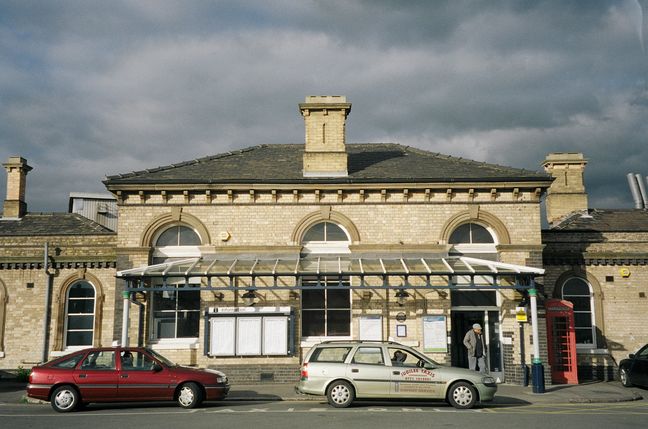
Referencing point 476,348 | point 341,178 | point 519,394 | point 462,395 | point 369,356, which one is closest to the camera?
point 462,395

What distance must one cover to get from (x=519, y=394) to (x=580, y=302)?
5.95 m

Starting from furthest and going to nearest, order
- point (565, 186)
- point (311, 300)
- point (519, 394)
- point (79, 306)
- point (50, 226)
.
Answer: point (565, 186) → point (50, 226) → point (79, 306) → point (311, 300) → point (519, 394)

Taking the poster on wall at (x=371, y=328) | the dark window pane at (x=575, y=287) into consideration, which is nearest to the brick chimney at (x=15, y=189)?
the poster on wall at (x=371, y=328)

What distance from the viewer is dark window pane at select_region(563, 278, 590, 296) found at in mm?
19375

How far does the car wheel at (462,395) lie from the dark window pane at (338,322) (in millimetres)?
5141

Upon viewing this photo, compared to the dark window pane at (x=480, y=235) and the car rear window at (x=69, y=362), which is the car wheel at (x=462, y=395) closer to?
the dark window pane at (x=480, y=235)

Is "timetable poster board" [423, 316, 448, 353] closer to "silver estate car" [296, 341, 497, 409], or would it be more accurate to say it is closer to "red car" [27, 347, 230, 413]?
"silver estate car" [296, 341, 497, 409]

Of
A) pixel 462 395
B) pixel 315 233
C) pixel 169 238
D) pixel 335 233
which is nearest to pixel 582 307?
pixel 335 233

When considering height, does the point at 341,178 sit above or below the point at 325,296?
above

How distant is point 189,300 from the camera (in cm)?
1744

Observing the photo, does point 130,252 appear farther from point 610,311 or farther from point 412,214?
point 610,311

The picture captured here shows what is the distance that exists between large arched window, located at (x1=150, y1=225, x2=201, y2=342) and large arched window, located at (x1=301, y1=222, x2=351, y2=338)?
323cm

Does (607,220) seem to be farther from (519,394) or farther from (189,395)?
(189,395)

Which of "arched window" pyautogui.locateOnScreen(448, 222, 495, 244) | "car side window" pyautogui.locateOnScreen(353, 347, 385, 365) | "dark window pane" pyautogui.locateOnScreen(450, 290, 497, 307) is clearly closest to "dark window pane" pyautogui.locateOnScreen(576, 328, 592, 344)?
"dark window pane" pyautogui.locateOnScreen(450, 290, 497, 307)
